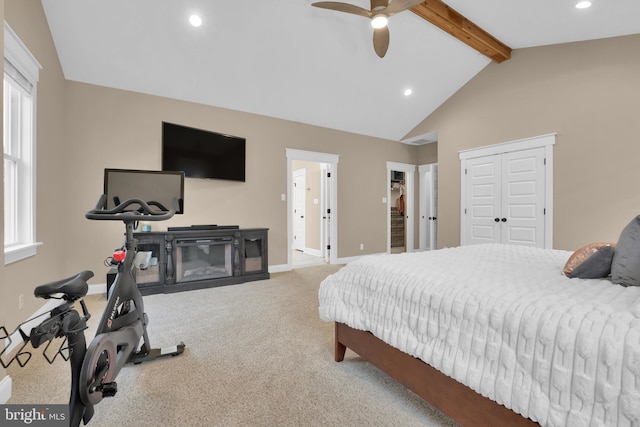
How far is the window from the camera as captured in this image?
91.5 inches

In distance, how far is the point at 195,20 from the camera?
10.2ft

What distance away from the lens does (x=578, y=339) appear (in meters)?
0.88

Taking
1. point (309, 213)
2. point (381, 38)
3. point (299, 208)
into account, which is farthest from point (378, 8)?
point (299, 208)

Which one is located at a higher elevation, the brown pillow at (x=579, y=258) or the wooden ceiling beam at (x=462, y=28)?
the wooden ceiling beam at (x=462, y=28)

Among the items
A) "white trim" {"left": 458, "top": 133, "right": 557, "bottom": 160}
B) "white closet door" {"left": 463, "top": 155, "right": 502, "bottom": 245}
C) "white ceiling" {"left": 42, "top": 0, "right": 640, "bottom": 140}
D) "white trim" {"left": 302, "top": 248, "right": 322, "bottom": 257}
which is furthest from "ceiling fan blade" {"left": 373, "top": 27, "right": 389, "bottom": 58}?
"white trim" {"left": 302, "top": 248, "right": 322, "bottom": 257}

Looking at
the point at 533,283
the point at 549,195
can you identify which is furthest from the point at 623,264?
the point at 549,195

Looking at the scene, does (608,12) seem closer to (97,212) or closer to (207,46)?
(207,46)

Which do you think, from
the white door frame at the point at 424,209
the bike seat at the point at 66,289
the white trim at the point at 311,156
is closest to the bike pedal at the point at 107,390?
the bike seat at the point at 66,289

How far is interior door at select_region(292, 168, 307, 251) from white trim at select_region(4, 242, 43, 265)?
4.97 meters

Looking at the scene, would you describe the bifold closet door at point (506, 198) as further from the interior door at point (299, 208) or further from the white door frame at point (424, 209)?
the interior door at point (299, 208)

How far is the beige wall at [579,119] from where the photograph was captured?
350 centimetres

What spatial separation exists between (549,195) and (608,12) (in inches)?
85.9

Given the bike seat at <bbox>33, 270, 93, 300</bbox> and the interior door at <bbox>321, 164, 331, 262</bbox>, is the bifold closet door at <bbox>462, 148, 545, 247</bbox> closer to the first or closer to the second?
the interior door at <bbox>321, 164, 331, 262</bbox>

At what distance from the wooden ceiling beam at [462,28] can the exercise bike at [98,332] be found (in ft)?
11.6
